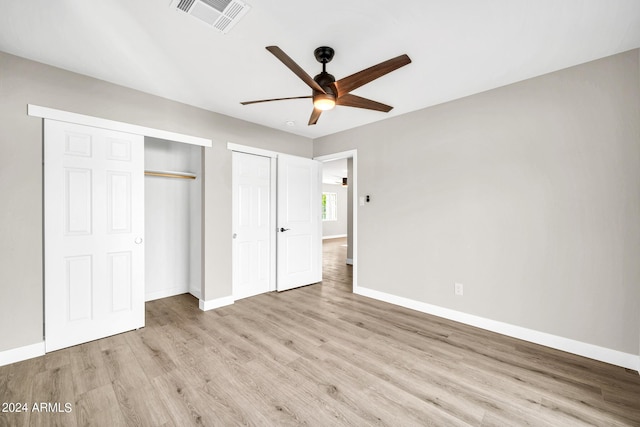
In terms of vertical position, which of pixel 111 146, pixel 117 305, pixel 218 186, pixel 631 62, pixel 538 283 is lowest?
pixel 117 305

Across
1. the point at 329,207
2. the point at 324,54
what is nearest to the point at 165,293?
the point at 324,54

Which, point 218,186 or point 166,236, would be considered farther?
point 166,236

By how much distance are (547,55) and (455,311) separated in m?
2.70

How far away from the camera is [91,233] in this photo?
2.64 m

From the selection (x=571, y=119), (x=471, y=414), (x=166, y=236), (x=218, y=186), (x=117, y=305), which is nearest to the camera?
(x=471, y=414)

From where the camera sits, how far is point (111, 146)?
8.98ft

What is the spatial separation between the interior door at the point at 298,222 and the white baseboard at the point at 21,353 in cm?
262

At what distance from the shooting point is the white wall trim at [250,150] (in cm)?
371

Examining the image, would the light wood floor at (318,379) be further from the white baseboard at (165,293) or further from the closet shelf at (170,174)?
the closet shelf at (170,174)

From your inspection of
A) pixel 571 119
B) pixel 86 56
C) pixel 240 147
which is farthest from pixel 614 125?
pixel 86 56

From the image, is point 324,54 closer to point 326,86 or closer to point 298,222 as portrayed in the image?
point 326,86

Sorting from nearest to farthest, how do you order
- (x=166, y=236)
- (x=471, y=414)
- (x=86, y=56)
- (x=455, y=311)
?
1. (x=471, y=414)
2. (x=86, y=56)
3. (x=455, y=311)
4. (x=166, y=236)

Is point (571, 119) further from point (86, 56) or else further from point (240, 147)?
point (86, 56)

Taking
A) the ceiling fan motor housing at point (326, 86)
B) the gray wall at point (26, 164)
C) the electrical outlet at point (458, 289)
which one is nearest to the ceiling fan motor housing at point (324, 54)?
the ceiling fan motor housing at point (326, 86)
